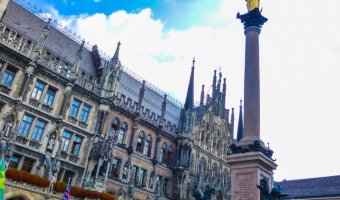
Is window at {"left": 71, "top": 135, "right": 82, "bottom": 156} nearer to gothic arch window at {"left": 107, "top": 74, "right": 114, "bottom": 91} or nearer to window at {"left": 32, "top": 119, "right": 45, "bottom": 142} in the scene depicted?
window at {"left": 32, "top": 119, "right": 45, "bottom": 142}

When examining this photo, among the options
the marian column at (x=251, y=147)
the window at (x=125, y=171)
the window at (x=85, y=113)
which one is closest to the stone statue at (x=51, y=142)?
the window at (x=85, y=113)

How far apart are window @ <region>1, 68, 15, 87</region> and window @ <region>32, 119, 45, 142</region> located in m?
3.92

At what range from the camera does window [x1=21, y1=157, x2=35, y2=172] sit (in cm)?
2570

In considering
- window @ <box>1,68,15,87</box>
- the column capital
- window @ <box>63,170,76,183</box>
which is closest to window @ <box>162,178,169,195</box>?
window @ <box>63,170,76,183</box>

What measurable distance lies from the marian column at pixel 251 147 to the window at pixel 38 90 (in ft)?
62.8

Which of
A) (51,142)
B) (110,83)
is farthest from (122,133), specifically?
(51,142)

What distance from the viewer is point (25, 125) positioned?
2639 centimetres

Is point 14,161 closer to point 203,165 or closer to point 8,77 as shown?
point 8,77

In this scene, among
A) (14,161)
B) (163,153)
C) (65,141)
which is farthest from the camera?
(163,153)

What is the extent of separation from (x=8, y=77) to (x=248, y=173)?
21450mm

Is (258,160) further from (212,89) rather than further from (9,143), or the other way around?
(212,89)

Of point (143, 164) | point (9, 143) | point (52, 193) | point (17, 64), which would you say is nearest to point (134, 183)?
point (143, 164)

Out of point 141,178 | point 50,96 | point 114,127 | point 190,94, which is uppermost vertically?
point 190,94

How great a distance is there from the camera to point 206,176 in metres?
41.7
